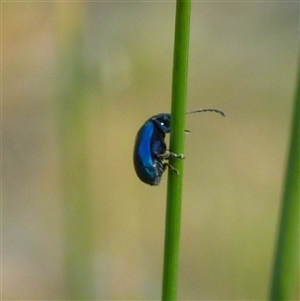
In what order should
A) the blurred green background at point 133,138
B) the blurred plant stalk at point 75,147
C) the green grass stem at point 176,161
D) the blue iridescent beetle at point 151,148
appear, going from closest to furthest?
the green grass stem at point 176,161 → the blue iridescent beetle at point 151,148 → the blurred plant stalk at point 75,147 → the blurred green background at point 133,138

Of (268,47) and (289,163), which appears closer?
(289,163)

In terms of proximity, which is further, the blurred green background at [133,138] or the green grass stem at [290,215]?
the blurred green background at [133,138]

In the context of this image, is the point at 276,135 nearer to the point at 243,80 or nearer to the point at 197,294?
the point at 243,80

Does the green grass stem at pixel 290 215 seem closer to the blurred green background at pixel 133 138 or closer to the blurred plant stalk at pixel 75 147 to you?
the blurred plant stalk at pixel 75 147

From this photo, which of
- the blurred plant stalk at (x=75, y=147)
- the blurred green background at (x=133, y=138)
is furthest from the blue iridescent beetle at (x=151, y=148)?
the blurred green background at (x=133, y=138)

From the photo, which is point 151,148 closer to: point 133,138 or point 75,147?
point 75,147

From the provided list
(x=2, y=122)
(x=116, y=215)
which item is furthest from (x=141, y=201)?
(x=2, y=122)

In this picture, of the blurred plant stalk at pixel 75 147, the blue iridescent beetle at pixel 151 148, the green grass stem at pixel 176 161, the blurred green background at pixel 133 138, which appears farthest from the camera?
the blurred green background at pixel 133 138
